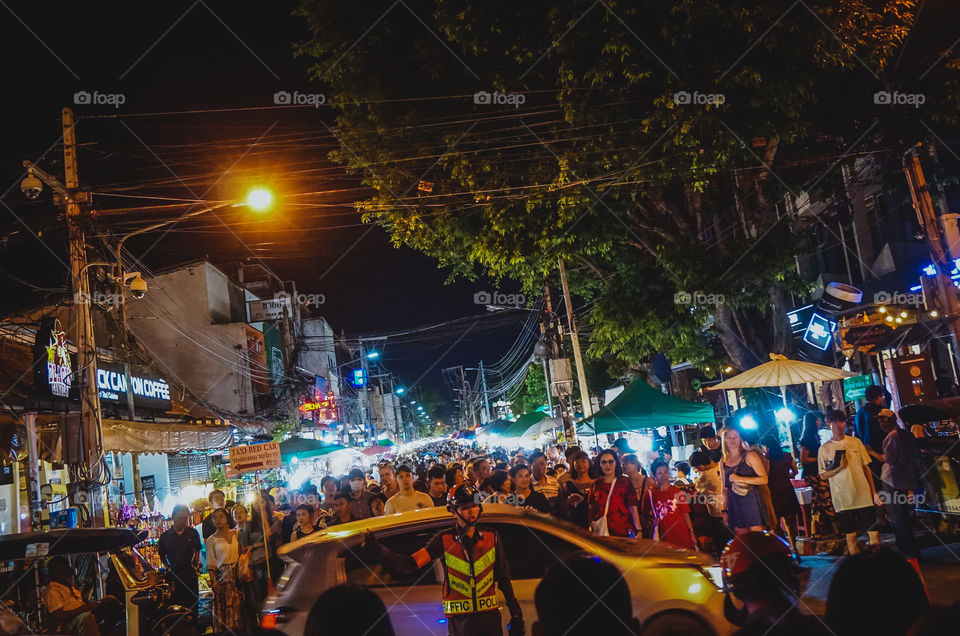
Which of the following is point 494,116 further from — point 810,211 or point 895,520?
point 810,211

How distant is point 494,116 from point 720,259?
5.52m

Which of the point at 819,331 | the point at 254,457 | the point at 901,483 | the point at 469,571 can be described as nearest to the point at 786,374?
the point at 901,483

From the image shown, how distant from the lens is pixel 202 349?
32.1m

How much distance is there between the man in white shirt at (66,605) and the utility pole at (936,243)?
1231 cm

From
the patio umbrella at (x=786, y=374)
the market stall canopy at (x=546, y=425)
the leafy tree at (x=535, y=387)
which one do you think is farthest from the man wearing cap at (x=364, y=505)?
the leafy tree at (x=535, y=387)

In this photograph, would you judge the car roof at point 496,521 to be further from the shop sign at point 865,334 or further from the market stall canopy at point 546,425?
the market stall canopy at point 546,425

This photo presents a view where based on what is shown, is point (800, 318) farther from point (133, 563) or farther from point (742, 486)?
point (133, 563)

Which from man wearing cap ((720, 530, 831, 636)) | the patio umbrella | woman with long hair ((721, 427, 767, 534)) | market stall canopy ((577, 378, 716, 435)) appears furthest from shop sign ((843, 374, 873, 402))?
man wearing cap ((720, 530, 831, 636))

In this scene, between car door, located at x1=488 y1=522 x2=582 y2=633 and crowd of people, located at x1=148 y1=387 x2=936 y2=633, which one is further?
crowd of people, located at x1=148 y1=387 x2=936 y2=633

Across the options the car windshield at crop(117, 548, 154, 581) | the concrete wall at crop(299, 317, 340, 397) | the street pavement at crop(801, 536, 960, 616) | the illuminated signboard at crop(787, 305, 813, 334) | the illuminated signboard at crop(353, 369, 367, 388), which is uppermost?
the concrete wall at crop(299, 317, 340, 397)

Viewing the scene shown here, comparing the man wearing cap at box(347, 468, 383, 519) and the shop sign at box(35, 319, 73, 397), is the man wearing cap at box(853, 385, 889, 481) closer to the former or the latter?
the man wearing cap at box(347, 468, 383, 519)

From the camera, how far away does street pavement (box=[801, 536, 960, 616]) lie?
294 inches

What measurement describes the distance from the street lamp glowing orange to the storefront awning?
4836 millimetres

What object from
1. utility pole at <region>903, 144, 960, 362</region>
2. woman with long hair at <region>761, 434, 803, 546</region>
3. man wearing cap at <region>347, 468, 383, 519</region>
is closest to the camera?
woman with long hair at <region>761, 434, 803, 546</region>
